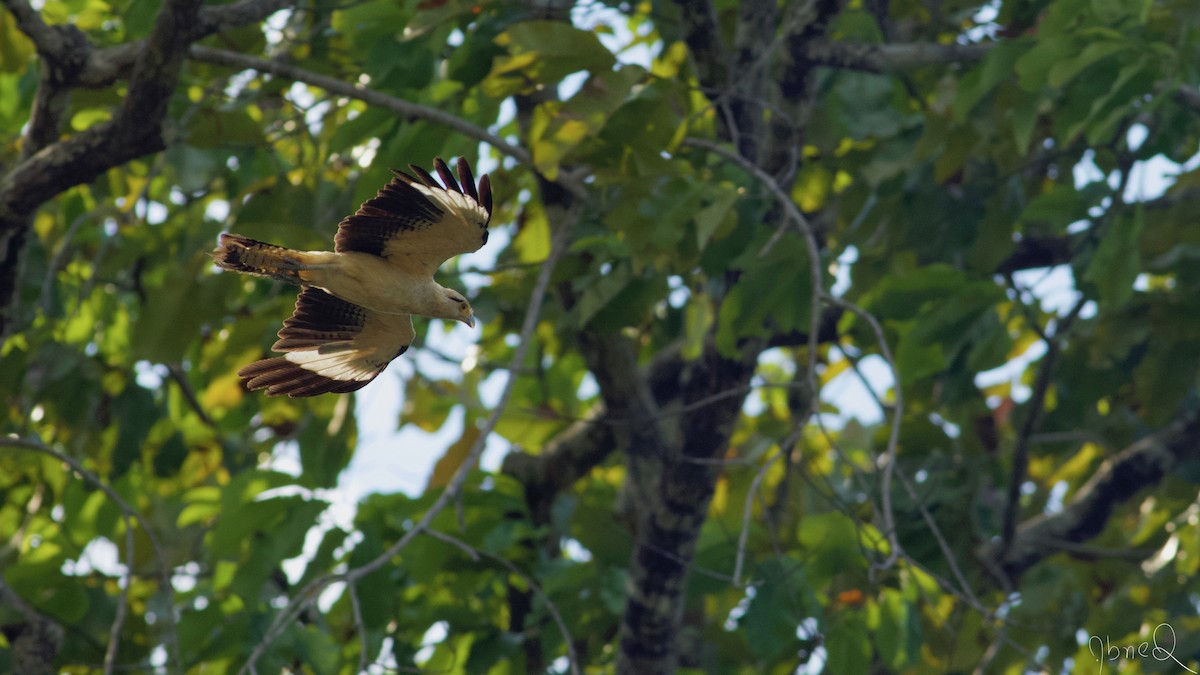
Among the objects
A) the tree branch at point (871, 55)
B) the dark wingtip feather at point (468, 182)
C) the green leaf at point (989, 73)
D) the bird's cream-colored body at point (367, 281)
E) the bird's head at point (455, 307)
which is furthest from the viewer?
the tree branch at point (871, 55)

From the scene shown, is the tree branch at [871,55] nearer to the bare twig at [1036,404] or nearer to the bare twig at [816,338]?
the bare twig at [816,338]

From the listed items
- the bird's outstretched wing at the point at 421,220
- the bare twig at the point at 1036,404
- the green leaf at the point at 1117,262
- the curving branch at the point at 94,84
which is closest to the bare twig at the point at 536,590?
the bird's outstretched wing at the point at 421,220

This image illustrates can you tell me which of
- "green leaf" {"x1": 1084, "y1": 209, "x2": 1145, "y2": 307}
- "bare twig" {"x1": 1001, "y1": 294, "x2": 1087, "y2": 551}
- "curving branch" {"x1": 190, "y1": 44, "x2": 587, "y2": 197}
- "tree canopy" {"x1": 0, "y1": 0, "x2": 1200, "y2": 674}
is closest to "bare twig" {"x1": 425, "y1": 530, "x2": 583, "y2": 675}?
"tree canopy" {"x1": 0, "y1": 0, "x2": 1200, "y2": 674}

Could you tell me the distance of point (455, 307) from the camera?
400cm

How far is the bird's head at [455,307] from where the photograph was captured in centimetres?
399

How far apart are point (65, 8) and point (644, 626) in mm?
3247

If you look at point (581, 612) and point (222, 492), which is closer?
point (222, 492)

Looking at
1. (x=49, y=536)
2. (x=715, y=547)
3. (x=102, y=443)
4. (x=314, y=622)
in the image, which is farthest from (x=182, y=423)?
(x=715, y=547)

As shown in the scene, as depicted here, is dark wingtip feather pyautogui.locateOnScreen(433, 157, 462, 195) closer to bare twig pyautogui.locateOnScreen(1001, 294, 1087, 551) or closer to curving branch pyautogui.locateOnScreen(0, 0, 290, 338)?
curving branch pyautogui.locateOnScreen(0, 0, 290, 338)

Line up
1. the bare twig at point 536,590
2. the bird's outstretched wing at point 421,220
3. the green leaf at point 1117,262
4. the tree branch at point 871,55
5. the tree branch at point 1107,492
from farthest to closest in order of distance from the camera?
the tree branch at point 1107,492
the tree branch at point 871,55
the green leaf at point 1117,262
the bare twig at point 536,590
the bird's outstretched wing at point 421,220

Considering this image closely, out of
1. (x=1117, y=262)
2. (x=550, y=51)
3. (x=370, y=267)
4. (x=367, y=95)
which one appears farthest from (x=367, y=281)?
(x=1117, y=262)

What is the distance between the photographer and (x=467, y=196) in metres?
3.58

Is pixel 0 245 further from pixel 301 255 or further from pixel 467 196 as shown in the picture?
pixel 467 196

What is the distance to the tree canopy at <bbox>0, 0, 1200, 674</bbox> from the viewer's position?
431 cm
